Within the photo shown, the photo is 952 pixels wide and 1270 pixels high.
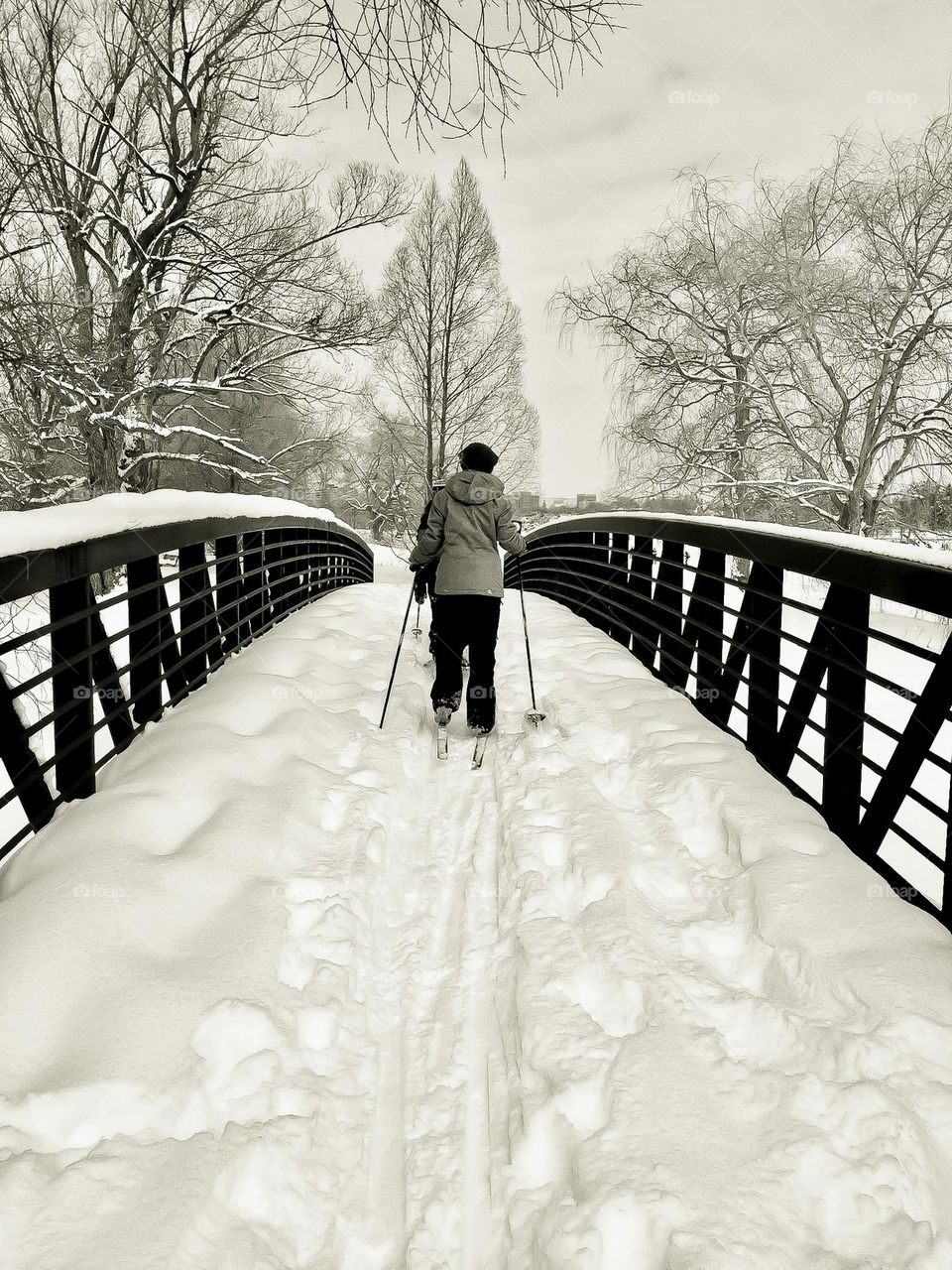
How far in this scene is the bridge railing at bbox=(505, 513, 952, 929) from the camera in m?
2.79

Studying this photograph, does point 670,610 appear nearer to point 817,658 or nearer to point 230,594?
point 817,658

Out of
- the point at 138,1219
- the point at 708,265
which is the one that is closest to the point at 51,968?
the point at 138,1219

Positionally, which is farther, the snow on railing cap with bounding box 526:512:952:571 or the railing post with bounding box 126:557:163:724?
the railing post with bounding box 126:557:163:724

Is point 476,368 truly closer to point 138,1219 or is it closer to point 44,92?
point 44,92

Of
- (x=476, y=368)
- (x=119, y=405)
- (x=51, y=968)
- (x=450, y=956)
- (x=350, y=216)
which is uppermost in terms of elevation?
(x=350, y=216)

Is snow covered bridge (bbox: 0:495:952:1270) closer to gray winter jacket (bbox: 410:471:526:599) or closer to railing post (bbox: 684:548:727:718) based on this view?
railing post (bbox: 684:548:727:718)

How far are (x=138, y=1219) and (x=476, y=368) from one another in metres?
24.7

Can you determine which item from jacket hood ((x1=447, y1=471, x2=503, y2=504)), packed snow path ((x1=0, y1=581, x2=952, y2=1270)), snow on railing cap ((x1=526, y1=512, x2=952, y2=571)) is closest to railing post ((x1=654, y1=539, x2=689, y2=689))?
snow on railing cap ((x1=526, y1=512, x2=952, y2=571))

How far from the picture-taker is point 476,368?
24.4 m

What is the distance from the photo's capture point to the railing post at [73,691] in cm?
330

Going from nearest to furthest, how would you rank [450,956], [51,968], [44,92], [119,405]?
1. [51,968]
2. [450,956]
3. [119,405]
4. [44,92]

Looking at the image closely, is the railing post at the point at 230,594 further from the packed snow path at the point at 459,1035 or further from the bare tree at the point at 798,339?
the bare tree at the point at 798,339

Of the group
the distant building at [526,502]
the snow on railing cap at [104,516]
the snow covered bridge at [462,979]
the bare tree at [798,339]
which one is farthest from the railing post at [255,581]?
the distant building at [526,502]

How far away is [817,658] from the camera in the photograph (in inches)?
142
